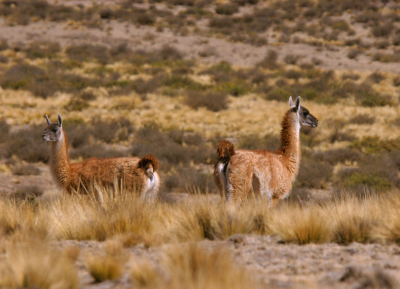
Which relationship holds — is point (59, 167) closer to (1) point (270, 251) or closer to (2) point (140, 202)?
(2) point (140, 202)

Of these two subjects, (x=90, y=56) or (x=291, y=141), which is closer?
(x=291, y=141)

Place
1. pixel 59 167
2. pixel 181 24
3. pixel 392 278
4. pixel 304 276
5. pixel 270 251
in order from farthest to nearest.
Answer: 1. pixel 181 24
2. pixel 59 167
3. pixel 270 251
4. pixel 304 276
5. pixel 392 278

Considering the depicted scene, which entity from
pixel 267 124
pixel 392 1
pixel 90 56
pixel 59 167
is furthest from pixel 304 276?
pixel 392 1

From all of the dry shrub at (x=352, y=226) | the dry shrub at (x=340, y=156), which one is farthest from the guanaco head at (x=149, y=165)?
the dry shrub at (x=340, y=156)

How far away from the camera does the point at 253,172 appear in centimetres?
681

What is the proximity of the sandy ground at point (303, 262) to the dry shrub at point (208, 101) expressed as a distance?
1871 cm

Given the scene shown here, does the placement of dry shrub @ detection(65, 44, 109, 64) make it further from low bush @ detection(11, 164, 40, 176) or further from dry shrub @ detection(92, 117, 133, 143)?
low bush @ detection(11, 164, 40, 176)

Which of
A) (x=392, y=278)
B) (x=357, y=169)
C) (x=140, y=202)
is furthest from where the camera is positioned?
(x=357, y=169)

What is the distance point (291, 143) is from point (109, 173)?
277cm

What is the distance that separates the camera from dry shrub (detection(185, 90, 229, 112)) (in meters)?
23.9

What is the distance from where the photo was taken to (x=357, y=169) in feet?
51.6

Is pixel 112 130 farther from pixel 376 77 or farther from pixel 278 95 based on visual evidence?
pixel 376 77

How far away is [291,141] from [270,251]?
325 cm

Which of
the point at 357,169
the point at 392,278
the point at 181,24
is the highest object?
the point at 181,24
